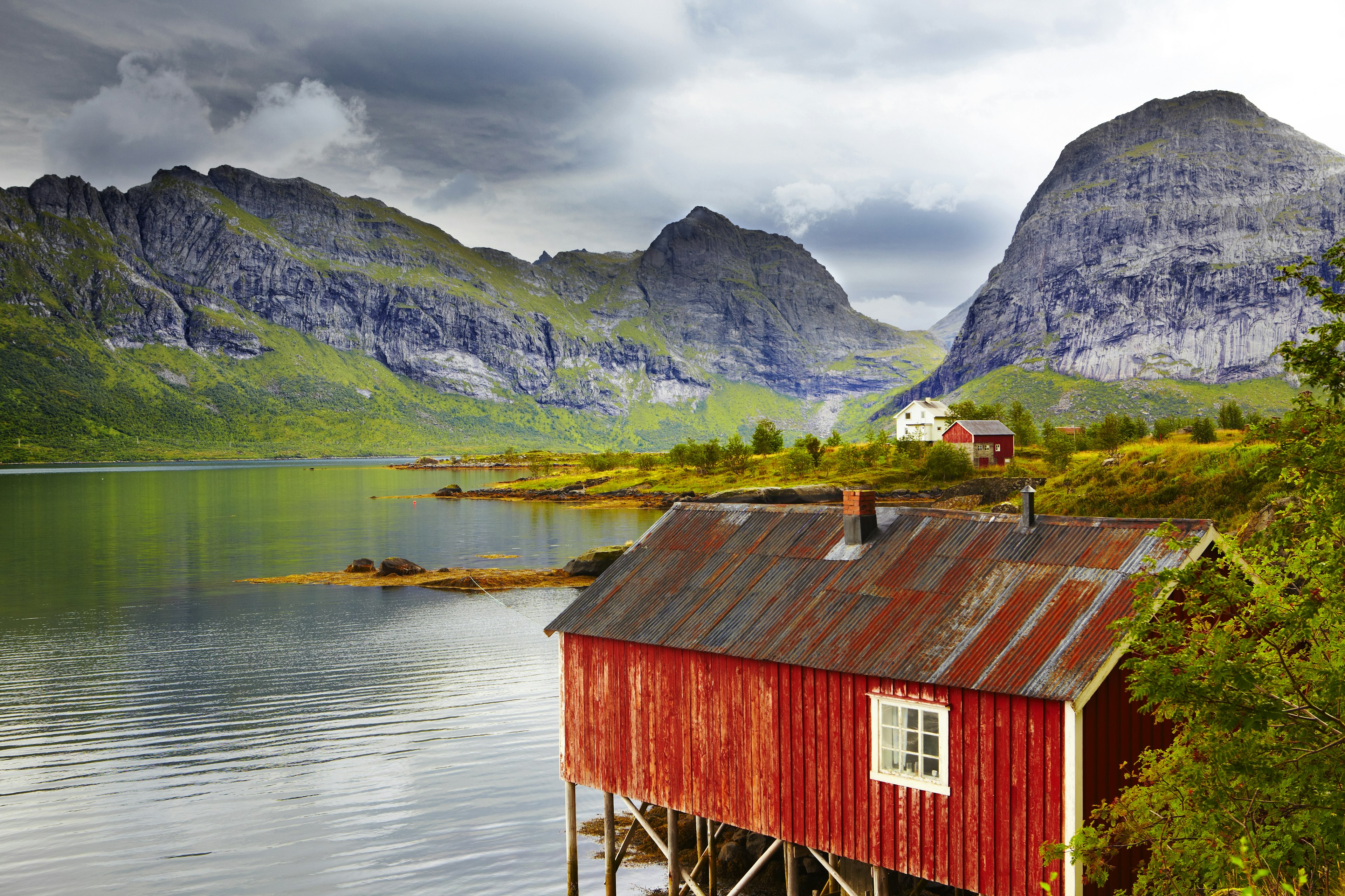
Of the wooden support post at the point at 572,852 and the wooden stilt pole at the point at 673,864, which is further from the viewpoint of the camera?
the wooden support post at the point at 572,852

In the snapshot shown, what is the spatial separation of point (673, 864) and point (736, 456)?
117 metres

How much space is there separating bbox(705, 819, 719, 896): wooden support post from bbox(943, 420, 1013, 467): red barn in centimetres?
10186

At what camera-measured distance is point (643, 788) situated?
59.5 ft

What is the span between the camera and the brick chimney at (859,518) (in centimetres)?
1720

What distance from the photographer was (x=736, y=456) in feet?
448

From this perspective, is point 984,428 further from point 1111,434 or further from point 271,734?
point 271,734

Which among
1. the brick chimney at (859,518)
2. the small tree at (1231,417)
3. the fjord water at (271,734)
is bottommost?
the fjord water at (271,734)

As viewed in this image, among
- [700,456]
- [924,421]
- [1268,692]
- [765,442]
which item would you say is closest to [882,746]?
[1268,692]

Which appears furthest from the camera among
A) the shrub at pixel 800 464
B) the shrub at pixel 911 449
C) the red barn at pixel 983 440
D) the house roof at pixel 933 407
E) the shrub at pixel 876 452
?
the house roof at pixel 933 407

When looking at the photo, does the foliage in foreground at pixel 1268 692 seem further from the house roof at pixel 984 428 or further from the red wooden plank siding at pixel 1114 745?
the house roof at pixel 984 428

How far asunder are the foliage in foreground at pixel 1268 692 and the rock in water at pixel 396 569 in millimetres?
61795

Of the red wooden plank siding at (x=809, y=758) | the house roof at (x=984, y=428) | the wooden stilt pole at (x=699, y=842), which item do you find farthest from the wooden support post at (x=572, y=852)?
the house roof at (x=984, y=428)

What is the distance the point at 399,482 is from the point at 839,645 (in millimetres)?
186661

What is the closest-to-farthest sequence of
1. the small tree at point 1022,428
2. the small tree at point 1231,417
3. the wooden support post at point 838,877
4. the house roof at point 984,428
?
the wooden support post at point 838,877, the small tree at point 1231,417, the house roof at point 984,428, the small tree at point 1022,428
